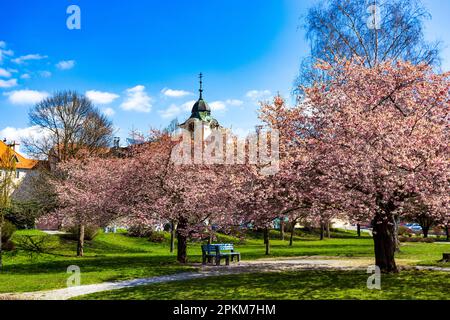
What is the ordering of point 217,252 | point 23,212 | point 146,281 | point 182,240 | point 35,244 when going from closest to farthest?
point 146,281, point 217,252, point 182,240, point 35,244, point 23,212

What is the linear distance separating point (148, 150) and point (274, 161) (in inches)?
338

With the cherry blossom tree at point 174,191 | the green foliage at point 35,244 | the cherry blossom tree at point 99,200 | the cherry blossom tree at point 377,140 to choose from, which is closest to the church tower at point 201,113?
the green foliage at point 35,244

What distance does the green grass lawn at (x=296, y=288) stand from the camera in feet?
37.9

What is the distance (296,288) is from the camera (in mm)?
13016

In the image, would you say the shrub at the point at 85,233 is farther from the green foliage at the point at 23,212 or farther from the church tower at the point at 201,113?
the church tower at the point at 201,113

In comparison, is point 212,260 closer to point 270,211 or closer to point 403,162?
point 270,211

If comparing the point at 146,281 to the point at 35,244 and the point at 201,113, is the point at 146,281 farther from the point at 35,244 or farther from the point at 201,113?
the point at 201,113

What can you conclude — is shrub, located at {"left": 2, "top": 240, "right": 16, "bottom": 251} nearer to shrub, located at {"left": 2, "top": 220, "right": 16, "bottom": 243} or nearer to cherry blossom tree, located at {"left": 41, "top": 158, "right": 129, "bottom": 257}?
shrub, located at {"left": 2, "top": 220, "right": 16, "bottom": 243}

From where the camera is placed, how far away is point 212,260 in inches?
834

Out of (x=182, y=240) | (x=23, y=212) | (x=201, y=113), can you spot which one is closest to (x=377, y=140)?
(x=182, y=240)

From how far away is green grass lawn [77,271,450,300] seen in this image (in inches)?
455

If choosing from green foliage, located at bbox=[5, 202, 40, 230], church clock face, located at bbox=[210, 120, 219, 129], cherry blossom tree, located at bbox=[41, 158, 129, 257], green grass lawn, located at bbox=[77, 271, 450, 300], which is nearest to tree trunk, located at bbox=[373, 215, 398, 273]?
green grass lawn, located at bbox=[77, 271, 450, 300]

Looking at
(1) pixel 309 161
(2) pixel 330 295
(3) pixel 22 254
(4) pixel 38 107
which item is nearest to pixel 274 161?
(1) pixel 309 161

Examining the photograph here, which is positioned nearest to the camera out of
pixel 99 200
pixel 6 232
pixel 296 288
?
pixel 296 288
